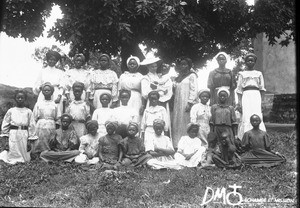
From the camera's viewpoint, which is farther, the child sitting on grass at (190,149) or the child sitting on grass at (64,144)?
the child sitting on grass at (190,149)

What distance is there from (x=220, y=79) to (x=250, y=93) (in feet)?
2.10

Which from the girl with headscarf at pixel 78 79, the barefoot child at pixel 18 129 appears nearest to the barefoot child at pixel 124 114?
the girl with headscarf at pixel 78 79

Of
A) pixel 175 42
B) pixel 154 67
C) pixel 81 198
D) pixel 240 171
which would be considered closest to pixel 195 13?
pixel 175 42

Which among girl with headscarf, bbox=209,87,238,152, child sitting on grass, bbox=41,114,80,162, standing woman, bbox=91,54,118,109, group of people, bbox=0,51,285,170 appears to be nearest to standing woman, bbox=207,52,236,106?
group of people, bbox=0,51,285,170

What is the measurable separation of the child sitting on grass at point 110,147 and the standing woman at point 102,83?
894 mm

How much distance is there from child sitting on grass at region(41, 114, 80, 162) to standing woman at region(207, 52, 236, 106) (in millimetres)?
2783

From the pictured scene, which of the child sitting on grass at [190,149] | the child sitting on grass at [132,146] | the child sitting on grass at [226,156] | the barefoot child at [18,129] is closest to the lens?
the child sitting on grass at [226,156]

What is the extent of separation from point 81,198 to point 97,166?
1.54m

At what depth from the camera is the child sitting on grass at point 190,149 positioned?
24.3ft

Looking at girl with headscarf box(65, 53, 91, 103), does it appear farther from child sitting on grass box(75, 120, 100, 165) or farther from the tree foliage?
the tree foliage

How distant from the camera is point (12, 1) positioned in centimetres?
1052

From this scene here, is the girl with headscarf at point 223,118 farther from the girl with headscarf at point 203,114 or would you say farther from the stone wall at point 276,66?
the stone wall at point 276,66

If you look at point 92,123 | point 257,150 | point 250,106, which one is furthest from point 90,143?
point 250,106

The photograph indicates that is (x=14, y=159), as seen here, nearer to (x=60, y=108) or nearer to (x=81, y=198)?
(x=60, y=108)
